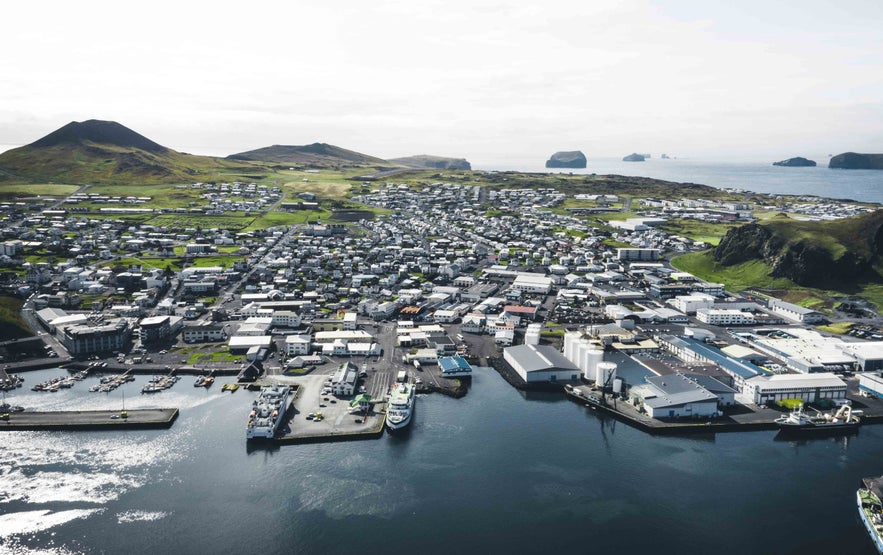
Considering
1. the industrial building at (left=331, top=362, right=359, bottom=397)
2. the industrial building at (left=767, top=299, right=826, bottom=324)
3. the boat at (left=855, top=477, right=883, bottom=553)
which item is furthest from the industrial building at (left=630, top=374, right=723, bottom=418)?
the industrial building at (left=767, top=299, right=826, bottom=324)

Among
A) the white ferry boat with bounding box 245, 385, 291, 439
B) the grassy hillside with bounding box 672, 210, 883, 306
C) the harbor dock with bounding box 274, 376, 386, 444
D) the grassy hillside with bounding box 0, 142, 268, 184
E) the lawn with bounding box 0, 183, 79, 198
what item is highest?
the grassy hillside with bounding box 0, 142, 268, 184

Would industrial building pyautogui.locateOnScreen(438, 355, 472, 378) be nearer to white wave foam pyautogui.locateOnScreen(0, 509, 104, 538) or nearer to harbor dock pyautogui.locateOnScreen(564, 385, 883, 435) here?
harbor dock pyautogui.locateOnScreen(564, 385, 883, 435)

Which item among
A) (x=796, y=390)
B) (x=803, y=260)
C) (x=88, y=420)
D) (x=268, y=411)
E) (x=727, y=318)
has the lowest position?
(x=88, y=420)

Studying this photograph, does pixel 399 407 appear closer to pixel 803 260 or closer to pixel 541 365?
pixel 541 365

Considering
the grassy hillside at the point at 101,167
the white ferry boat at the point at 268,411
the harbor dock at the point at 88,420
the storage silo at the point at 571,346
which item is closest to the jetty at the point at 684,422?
the storage silo at the point at 571,346

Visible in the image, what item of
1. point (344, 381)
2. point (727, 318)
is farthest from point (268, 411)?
point (727, 318)
